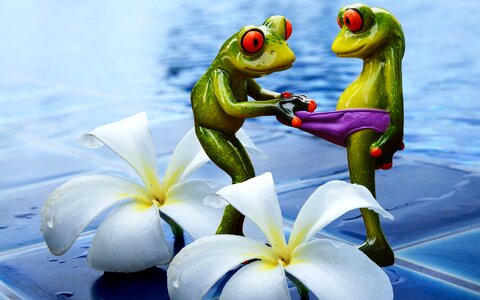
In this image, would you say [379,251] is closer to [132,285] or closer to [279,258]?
[279,258]

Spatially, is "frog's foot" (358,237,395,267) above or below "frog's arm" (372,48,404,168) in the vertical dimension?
below

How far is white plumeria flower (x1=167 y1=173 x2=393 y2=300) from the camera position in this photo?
0.95m

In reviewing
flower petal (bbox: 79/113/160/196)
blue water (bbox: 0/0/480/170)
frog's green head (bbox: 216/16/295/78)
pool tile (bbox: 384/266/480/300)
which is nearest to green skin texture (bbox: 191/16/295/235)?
frog's green head (bbox: 216/16/295/78)

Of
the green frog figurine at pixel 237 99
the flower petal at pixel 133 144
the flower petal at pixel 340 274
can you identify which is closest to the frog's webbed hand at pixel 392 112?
the green frog figurine at pixel 237 99

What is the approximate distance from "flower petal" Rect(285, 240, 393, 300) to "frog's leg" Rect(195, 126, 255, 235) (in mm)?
188

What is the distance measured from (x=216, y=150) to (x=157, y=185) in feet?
0.39

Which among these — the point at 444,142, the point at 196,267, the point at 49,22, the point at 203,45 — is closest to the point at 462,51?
the point at 203,45

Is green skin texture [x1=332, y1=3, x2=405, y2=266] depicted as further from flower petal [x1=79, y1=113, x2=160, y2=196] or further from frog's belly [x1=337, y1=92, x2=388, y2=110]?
flower petal [x1=79, y1=113, x2=160, y2=196]

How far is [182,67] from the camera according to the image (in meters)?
3.49

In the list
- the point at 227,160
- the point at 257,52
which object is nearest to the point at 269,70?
the point at 257,52

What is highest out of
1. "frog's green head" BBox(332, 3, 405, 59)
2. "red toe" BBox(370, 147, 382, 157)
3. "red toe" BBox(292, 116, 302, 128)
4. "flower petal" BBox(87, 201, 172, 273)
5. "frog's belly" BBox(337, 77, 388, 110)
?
"frog's green head" BBox(332, 3, 405, 59)

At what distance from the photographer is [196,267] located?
989 mm

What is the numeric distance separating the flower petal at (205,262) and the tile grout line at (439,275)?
258 millimetres

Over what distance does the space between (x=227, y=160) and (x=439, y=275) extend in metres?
0.32
